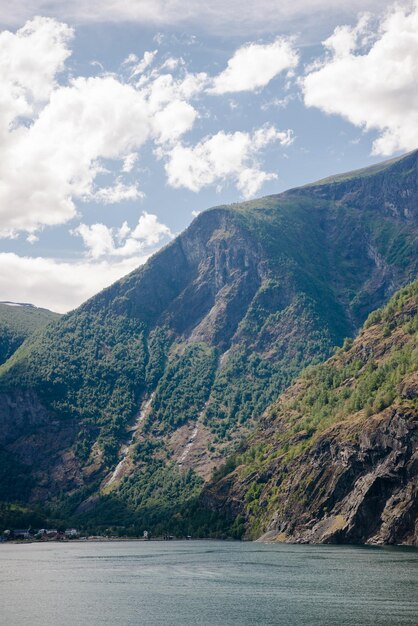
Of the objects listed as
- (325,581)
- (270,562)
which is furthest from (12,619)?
(270,562)

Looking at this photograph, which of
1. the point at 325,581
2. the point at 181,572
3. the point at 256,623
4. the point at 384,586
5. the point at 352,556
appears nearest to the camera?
the point at 256,623

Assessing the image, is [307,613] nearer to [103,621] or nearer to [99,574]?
[103,621]

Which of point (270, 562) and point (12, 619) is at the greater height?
point (12, 619)

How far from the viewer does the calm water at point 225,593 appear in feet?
390

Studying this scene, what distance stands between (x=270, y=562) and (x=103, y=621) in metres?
79.7

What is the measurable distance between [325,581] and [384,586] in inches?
552

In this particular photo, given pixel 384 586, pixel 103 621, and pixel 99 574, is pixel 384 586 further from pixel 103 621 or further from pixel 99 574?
pixel 99 574

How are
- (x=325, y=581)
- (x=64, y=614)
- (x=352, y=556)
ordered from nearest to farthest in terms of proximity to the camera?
(x=64, y=614) < (x=325, y=581) < (x=352, y=556)

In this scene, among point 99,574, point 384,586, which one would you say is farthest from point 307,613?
point 99,574

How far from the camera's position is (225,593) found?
470 feet

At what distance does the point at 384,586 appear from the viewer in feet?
457

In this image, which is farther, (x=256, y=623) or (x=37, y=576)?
(x=37, y=576)

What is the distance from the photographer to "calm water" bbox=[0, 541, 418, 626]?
119000 millimetres

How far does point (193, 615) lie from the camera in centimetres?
12175
